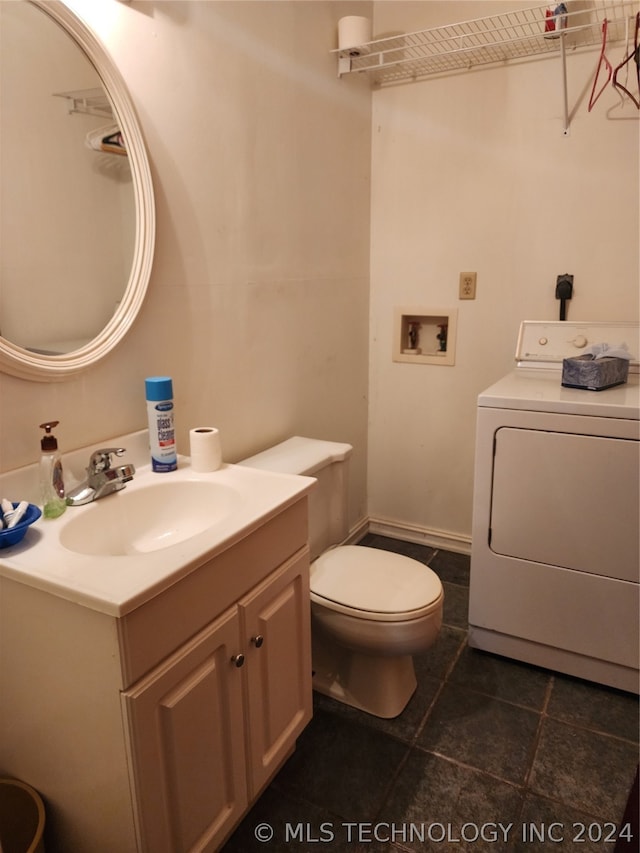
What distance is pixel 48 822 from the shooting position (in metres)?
1.16

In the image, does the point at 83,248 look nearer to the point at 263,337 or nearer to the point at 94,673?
the point at 263,337

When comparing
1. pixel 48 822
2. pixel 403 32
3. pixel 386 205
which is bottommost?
pixel 48 822

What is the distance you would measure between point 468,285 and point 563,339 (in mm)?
482

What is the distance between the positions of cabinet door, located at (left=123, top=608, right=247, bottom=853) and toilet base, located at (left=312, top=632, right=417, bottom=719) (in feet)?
1.90

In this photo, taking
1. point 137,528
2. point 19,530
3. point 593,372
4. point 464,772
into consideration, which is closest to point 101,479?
point 137,528

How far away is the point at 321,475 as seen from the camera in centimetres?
185

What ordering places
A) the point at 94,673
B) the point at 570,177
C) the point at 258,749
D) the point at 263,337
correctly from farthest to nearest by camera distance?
the point at 570,177
the point at 263,337
the point at 258,749
the point at 94,673

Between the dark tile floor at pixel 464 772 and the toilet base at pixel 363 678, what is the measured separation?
0.03 metres

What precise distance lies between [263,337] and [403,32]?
58.5 inches

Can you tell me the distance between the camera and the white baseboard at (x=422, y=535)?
2.74m

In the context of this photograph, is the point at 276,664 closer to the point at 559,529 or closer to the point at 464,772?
the point at 464,772

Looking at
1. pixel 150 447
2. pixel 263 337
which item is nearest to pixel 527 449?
pixel 263 337

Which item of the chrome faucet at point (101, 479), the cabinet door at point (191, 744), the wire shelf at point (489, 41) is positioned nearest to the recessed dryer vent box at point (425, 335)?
the wire shelf at point (489, 41)

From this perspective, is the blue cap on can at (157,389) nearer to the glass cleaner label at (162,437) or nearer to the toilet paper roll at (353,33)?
the glass cleaner label at (162,437)
